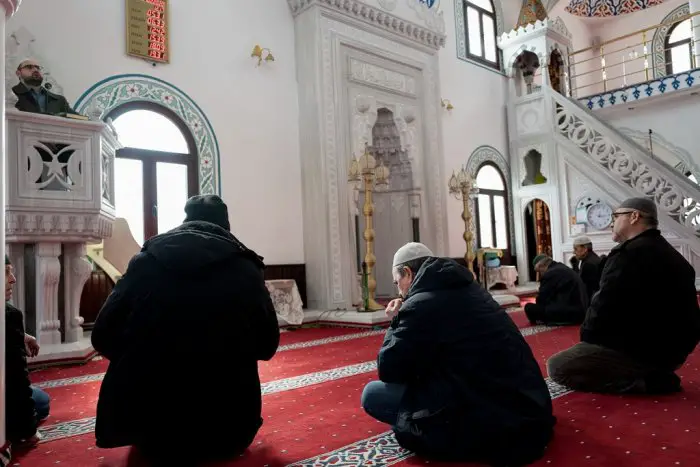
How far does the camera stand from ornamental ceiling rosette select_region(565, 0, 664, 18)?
1234cm

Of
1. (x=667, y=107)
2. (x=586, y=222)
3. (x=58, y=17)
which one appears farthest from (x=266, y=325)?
(x=667, y=107)

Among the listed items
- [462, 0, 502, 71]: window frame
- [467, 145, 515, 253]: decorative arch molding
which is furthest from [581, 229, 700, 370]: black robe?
[462, 0, 502, 71]: window frame

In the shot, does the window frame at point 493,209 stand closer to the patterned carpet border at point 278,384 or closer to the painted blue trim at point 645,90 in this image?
the painted blue trim at point 645,90

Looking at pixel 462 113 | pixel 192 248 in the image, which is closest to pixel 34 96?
pixel 192 248

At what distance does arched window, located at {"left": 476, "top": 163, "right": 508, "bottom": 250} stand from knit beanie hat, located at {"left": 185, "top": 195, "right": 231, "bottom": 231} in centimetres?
741

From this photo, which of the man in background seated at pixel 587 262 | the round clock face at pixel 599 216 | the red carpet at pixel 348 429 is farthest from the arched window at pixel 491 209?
the red carpet at pixel 348 429

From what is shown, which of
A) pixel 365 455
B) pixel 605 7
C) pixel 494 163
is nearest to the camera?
pixel 365 455

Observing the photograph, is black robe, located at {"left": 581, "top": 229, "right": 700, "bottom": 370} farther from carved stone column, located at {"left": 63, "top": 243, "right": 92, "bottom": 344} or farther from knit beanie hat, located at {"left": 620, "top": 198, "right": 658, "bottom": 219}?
carved stone column, located at {"left": 63, "top": 243, "right": 92, "bottom": 344}

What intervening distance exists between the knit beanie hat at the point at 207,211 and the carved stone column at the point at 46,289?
2.44 m

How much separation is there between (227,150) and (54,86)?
1763 mm

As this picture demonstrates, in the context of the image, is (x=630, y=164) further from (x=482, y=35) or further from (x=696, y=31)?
(x=482, y=35)

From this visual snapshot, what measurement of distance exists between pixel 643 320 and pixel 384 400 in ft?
4.35

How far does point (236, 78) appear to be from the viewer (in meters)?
6.18

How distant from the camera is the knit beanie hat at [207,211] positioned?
2.00 m
